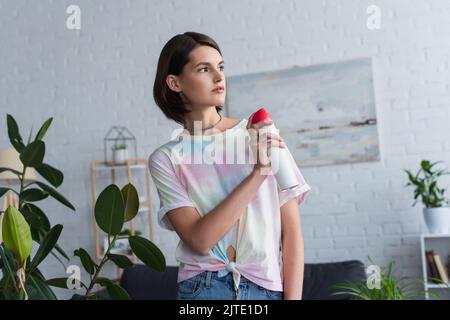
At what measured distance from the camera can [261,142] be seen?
870 mm

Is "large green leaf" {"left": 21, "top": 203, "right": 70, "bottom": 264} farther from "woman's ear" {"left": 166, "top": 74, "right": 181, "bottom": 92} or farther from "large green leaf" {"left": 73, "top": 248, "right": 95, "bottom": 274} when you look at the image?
"woman's ear" {"left": 166, "top": 74, "right": 181, "bottom": 92}

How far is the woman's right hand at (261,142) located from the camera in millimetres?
871

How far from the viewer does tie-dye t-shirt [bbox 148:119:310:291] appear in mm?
948

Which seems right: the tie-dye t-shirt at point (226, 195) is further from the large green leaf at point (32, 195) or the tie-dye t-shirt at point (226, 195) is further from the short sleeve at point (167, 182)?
the large green leaf at point (32, 195)

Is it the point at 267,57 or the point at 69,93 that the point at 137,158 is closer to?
the point at 69,93

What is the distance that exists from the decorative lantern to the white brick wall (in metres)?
0.06

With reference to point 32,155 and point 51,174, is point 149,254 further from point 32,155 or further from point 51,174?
point 51,174

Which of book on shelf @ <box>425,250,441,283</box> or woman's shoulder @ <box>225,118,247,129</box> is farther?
book on shelf @ <box>425,250,441,283</box>

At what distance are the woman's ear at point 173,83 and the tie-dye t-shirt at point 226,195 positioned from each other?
0.27 ft

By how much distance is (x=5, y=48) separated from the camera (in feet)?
16.1

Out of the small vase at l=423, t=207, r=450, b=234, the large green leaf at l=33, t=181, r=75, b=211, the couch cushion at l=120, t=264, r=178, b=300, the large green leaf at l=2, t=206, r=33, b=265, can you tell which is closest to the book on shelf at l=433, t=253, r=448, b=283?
the small vase at l=423, t=207, r=450, b=234

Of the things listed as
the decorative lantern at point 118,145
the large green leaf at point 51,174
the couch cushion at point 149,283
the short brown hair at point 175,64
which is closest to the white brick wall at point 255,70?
the decorative lantern at point 118,145

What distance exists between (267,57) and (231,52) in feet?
0.92

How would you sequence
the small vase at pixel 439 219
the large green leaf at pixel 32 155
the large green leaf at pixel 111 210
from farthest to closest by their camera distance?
the small vase at pixel 439 219 → the large green leaf at pixel 32 155 → the large green leaf at pixel 111 210
